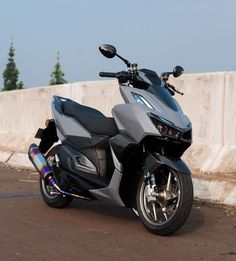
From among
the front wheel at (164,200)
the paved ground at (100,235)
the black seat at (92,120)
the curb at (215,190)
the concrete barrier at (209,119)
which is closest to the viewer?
the paved ground at (100,235)

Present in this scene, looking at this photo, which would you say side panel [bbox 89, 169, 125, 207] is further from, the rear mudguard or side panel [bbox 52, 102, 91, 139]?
side panel [bbox 52, 102, 91, 139]

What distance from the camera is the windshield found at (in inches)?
204

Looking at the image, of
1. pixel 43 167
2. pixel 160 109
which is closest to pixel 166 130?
pixel 160 109

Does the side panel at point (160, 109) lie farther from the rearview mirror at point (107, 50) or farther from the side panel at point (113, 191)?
the side panel at point (113, 191)

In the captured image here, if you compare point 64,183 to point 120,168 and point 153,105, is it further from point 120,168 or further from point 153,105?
point 153,105

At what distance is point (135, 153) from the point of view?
5227 mm

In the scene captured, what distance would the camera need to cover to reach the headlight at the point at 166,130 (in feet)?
16.2

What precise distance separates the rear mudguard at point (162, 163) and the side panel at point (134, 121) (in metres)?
0.20

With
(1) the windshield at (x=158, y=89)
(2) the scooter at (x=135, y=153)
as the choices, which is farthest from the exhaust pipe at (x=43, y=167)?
(1) the windshield at (x=158, y=89)

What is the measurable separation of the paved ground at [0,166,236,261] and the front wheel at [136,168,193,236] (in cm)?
13

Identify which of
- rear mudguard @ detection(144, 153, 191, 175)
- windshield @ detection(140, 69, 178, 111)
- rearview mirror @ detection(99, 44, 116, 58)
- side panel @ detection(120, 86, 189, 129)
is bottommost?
rear mudguard @ detection(144, 153, 191, 175)

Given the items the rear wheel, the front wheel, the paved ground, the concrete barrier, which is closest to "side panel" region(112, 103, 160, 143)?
the front wheel

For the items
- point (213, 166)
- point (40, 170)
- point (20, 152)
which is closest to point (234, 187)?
point (213, 166)

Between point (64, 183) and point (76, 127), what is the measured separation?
0.60m
